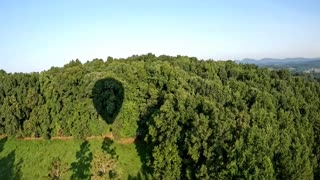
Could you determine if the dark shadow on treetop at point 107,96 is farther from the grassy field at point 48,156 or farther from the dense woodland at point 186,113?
the grassy field at point 48,156

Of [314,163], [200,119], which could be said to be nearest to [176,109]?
[200,119]

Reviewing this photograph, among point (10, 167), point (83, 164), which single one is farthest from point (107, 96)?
point (10, 167)

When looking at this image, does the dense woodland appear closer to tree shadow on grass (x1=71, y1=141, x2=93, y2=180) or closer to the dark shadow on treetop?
the dark shadow on treetop

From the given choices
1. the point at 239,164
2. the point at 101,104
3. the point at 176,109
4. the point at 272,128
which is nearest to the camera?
the point at 239,164

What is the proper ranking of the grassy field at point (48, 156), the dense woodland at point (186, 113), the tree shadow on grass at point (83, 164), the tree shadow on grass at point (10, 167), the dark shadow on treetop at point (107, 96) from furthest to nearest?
1. the dark shadow on treetop at point (107, 96)
2. the grassy field at point (48, 156)
3. the tree shadow on grass at point (10, 167)
4. the tree shadow on grass at point (83, 164)
5. the dense woodland at point (186, 113)

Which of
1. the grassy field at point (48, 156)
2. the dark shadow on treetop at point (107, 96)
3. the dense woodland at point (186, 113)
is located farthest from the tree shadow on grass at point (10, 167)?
the dark shadow on treetop at point (107, 96)

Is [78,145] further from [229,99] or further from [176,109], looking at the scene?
[229,99]
